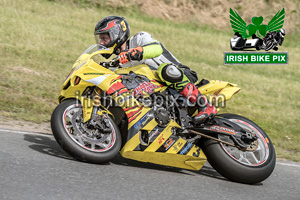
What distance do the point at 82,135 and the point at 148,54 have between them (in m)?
1.20

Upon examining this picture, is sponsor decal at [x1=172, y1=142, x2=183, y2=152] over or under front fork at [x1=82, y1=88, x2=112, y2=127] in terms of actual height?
under

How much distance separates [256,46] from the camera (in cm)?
1841

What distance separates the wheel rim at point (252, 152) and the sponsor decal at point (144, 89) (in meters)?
0.99

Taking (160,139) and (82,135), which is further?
(160,139)

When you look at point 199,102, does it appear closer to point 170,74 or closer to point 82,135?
point 170,74

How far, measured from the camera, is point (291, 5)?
86.8ft

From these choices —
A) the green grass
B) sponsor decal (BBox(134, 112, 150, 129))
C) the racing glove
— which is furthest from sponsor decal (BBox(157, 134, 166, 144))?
the green grass

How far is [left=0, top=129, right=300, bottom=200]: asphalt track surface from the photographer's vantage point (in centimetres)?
379

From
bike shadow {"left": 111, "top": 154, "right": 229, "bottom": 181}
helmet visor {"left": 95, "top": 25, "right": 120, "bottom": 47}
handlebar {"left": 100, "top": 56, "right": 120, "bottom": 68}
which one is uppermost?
helmet visor {"left": 95, "top": 25, "right": 120, "bottom": 47}

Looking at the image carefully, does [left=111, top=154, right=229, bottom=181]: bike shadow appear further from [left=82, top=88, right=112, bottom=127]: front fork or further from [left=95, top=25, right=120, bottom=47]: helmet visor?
[left=95, top=25, right=120, bottom=47]: helmet visor

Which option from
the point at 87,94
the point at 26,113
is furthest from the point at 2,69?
the point at 87,94

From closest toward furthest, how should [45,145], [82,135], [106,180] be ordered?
[106,180]
[82,135]
[45,145]

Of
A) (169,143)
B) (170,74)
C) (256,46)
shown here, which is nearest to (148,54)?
(170,74)

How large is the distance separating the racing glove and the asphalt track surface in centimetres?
120
